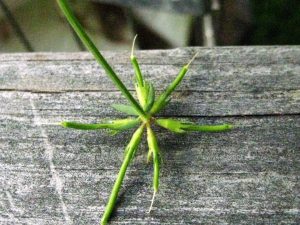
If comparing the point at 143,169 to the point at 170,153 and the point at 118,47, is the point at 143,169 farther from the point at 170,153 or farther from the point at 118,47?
the point at 118,47

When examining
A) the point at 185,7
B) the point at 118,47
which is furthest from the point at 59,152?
the point at 118,47

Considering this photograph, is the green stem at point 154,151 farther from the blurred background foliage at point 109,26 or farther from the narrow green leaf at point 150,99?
the blurred background foliage at point 109,26

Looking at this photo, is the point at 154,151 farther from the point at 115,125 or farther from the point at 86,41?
the point at 86,41

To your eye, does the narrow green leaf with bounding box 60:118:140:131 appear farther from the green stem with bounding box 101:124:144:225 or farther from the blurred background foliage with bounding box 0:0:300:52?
the blurred background foliage with bounding box 0:0:300:52

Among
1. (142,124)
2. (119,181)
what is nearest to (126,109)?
(142,124)

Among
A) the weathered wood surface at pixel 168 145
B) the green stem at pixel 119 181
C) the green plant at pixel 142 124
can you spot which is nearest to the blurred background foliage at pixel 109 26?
the weathered wood surface at pixel 168 145

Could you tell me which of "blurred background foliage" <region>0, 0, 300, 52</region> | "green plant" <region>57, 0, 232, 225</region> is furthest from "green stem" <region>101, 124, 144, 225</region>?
"blurred background foliage" <region>0, 0, 300, 52</region>

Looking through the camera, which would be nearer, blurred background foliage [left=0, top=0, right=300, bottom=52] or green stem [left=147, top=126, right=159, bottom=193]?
green stem [left=147, top=126, right=159, bottom=193]

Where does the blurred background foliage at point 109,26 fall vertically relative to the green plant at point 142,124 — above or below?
above

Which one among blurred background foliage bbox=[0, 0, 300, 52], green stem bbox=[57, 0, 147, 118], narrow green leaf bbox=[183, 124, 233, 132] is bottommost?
narrow green leaf bbox=[183, 124, 233, 132]
